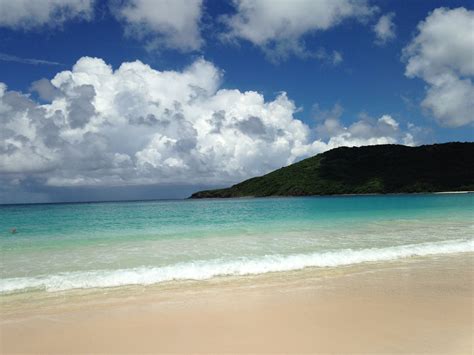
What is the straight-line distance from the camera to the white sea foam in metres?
10.8

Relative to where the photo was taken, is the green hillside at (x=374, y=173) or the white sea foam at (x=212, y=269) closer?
the white sea foam at (x=212, y=269)

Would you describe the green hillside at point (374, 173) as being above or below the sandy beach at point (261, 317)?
above

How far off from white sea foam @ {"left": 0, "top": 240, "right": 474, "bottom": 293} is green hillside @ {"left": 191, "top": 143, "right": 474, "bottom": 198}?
116922 mm

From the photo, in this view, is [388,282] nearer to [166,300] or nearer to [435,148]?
[166,300]

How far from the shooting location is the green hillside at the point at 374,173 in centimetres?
12531

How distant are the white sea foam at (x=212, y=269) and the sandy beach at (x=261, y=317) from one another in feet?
3.34

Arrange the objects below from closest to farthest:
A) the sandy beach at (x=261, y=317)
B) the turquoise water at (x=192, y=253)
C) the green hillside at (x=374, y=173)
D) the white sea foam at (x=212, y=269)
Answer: the sandy beach at (x=261, y=317) → the white sea foam at (x=212, y=269) → the turquoise water at (x=192, y=253) → the green hillside at (x=374, y=173)

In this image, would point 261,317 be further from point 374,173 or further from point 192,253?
point 374,173

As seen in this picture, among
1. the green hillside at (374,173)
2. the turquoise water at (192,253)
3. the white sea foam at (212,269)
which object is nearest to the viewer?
the white sea foam at (212,269)

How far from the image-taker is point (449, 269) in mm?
11375

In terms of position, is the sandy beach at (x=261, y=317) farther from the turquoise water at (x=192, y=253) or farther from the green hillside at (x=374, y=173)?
the green hillside at (x=374, y=173)

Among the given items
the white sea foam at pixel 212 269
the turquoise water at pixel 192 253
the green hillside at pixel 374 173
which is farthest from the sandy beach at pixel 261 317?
the green hillside at pixel 374 173

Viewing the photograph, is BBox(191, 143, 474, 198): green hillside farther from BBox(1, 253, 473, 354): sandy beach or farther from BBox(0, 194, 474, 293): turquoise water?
BBox(1, 253, 473, 354): sandy beach

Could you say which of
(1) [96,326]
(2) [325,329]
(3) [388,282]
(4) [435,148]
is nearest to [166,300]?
(1) [96,326]
